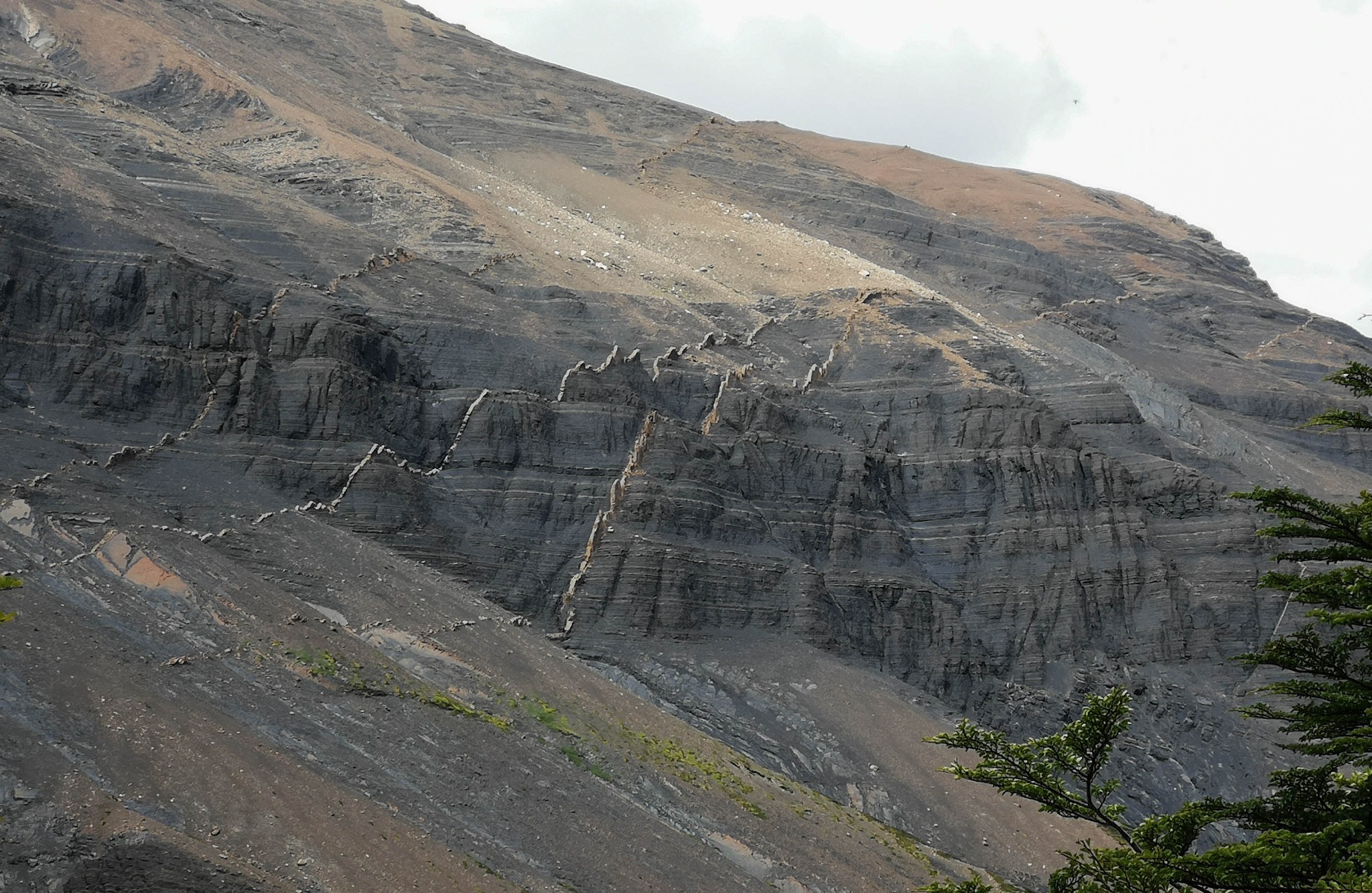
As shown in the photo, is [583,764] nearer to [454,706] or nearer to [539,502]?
[454,706]

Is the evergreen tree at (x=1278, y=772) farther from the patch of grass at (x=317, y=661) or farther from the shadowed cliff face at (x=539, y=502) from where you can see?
the patch of grass at (x=317, y=661)

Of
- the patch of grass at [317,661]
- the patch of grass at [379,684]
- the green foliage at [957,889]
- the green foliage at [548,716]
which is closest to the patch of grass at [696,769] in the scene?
the green foliage at [548,716]

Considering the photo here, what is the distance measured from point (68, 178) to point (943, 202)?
5582cm

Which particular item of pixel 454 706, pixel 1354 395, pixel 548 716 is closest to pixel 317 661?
pixel 454 706

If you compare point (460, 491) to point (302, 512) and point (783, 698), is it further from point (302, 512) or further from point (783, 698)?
point (783, 698)

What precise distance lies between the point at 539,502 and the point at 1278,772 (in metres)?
27.5

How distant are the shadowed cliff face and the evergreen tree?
42.4 ft

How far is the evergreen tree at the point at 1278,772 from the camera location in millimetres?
10242

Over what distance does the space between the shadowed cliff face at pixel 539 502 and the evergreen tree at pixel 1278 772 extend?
12.9m

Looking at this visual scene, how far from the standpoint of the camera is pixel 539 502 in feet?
121

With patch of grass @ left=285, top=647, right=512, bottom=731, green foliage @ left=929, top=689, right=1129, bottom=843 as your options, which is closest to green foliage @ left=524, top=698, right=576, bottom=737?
patch of grass @ left=285, top=647, right=512, bottom=731

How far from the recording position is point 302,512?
1297 inches

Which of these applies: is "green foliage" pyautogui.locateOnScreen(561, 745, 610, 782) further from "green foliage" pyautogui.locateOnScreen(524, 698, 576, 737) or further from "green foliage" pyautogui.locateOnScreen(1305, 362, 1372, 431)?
"green foliage" pyautogui.locateOnScreen(1305, 362, 1372, 431)

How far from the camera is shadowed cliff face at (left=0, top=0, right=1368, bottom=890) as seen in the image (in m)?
24.4
